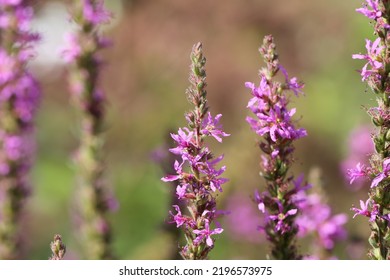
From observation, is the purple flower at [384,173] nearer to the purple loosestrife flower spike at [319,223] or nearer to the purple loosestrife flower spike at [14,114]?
the purple loosestrife flower spike at [319,223]

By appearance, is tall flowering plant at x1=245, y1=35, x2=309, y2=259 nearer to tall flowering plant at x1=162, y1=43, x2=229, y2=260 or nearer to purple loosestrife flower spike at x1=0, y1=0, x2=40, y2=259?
tall flowering plant at x1=162, y1=43, x2=229, y2=260

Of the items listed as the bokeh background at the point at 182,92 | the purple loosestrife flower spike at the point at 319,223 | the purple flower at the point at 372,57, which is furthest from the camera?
the bokeh background at the point at 182,92

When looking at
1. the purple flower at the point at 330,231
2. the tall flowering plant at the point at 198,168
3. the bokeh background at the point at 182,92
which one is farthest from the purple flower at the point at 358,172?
the bokeh background at the point at 182,92

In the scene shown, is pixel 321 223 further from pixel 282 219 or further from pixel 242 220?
pixel 242 220

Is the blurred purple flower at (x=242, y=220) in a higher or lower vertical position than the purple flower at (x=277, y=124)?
higher

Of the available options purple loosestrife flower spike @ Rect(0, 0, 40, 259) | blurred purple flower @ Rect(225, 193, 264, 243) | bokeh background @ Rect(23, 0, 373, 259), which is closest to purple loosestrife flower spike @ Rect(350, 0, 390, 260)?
purple loosestrife flower spike @ Rect(0, 0, 40, 259)

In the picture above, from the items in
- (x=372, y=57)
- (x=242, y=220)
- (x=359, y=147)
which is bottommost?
(x=372, y=57)

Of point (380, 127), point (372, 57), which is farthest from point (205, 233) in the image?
point (372, 57)
